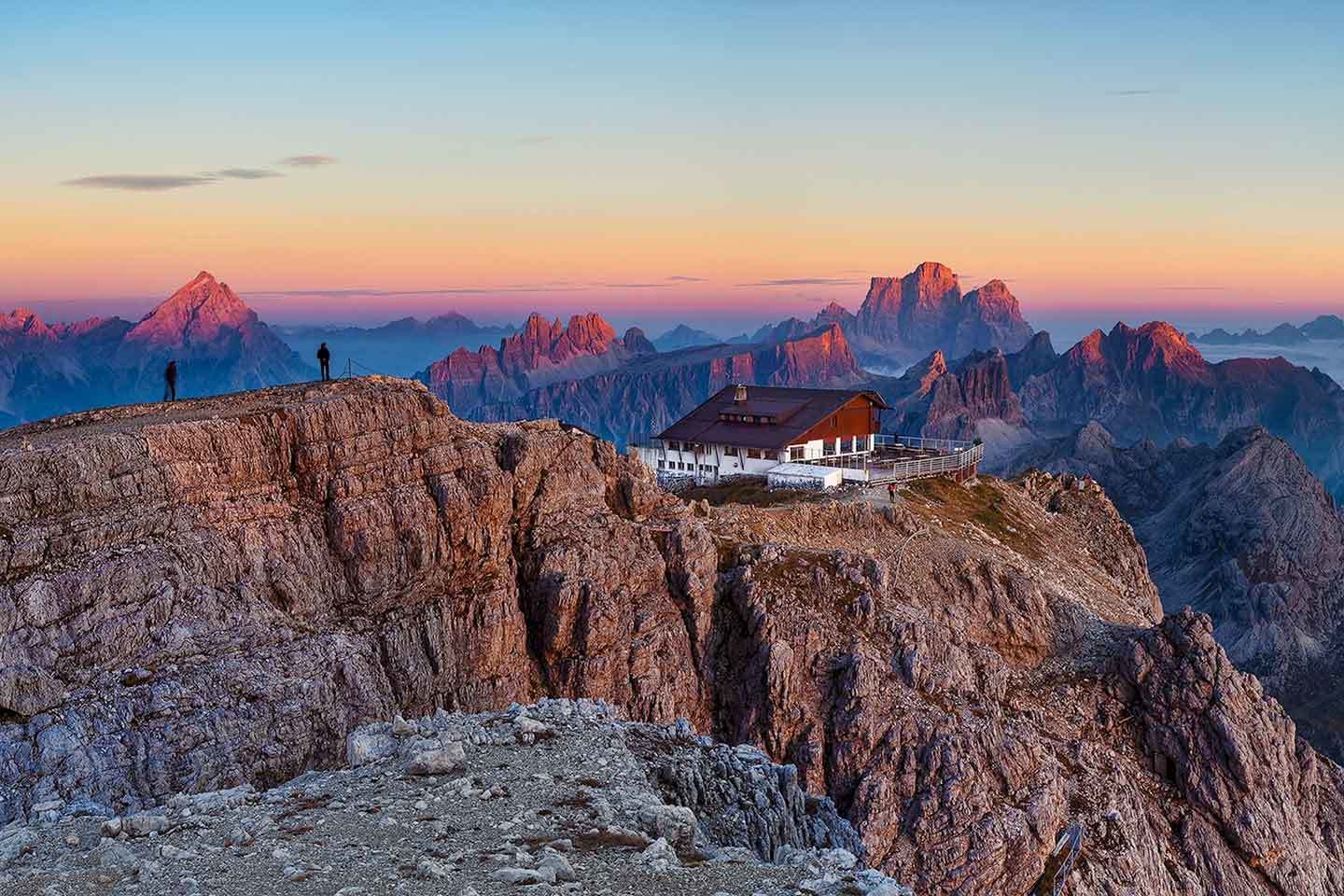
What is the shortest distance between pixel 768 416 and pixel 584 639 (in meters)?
46.9

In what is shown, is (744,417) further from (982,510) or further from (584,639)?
(584,639)

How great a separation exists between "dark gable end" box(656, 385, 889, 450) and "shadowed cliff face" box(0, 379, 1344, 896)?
19.1 metres

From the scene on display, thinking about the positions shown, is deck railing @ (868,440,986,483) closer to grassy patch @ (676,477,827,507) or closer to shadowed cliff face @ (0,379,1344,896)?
grassy patch @ (676,477,827,507)

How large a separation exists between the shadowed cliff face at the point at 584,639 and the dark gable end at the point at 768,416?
62.5ft

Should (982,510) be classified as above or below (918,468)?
below

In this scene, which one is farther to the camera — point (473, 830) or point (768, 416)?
point (768, 416)

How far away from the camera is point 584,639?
59.1 m

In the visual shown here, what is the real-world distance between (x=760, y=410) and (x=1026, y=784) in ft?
160

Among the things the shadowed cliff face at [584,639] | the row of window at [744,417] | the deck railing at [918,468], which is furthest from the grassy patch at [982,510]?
the row of window at [744,417]

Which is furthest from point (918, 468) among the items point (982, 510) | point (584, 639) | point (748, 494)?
point (584, 639)

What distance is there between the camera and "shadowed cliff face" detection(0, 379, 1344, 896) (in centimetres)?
4125

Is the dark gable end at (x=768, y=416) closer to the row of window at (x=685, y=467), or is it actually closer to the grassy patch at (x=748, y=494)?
the row of window at (x=685, y=467)

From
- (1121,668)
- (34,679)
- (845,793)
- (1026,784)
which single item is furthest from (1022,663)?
(34,679)

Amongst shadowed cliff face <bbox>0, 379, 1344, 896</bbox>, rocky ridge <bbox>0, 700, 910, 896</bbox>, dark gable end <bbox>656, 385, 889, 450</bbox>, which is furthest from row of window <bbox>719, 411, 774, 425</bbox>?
rocky ridge <bbox>0, 700, 910, 896</bbox>
